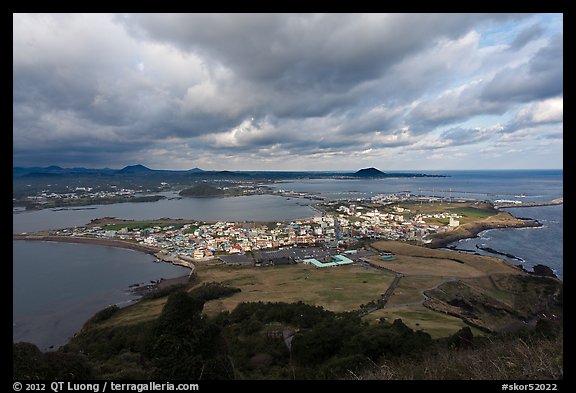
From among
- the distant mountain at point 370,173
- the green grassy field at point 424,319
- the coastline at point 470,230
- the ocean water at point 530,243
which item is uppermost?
the distant mountain at point 370,173

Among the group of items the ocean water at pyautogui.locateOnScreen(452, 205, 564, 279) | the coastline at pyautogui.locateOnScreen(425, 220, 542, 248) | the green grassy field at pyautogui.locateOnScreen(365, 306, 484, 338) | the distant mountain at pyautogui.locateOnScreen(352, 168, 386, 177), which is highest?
the distant mountain at pyautogui.locateOnScreen(352, 168, 386, 177)

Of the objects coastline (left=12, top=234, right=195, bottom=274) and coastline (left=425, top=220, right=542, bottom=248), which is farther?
coastline (left=425, top=220, right=542, bottom=248)

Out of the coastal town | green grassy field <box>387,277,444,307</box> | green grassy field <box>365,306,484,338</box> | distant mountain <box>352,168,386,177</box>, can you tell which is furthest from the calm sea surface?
distant mountain <box>352,168,386,177</box>

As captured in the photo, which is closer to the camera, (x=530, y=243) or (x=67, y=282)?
(x=67, y=282)

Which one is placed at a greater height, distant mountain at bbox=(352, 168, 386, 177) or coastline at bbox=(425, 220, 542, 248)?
distant mountain at bbox=(352, 168, 386, 177)

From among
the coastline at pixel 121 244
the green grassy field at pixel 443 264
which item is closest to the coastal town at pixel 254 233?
the coastline at pixel 121 244

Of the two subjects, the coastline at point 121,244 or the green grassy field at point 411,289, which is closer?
the green grassy field at point 411,289

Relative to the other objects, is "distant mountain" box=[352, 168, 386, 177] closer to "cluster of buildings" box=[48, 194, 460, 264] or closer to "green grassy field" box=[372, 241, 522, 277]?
"cluster of buildings" box=[48, 194, 460, 264]

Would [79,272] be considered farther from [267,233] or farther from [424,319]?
[424,319]

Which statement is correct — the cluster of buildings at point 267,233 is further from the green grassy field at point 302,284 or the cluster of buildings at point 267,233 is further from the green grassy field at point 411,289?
the green grassy field at point 411,289

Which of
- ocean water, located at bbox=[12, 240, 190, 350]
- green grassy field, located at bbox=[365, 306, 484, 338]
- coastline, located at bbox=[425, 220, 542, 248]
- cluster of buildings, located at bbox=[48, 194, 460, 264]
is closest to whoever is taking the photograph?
green grassy field, located at bbox=[365, 306, 484, 338]

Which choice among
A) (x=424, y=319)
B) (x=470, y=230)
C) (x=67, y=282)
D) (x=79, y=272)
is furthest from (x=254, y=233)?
(x=470, y=230)
